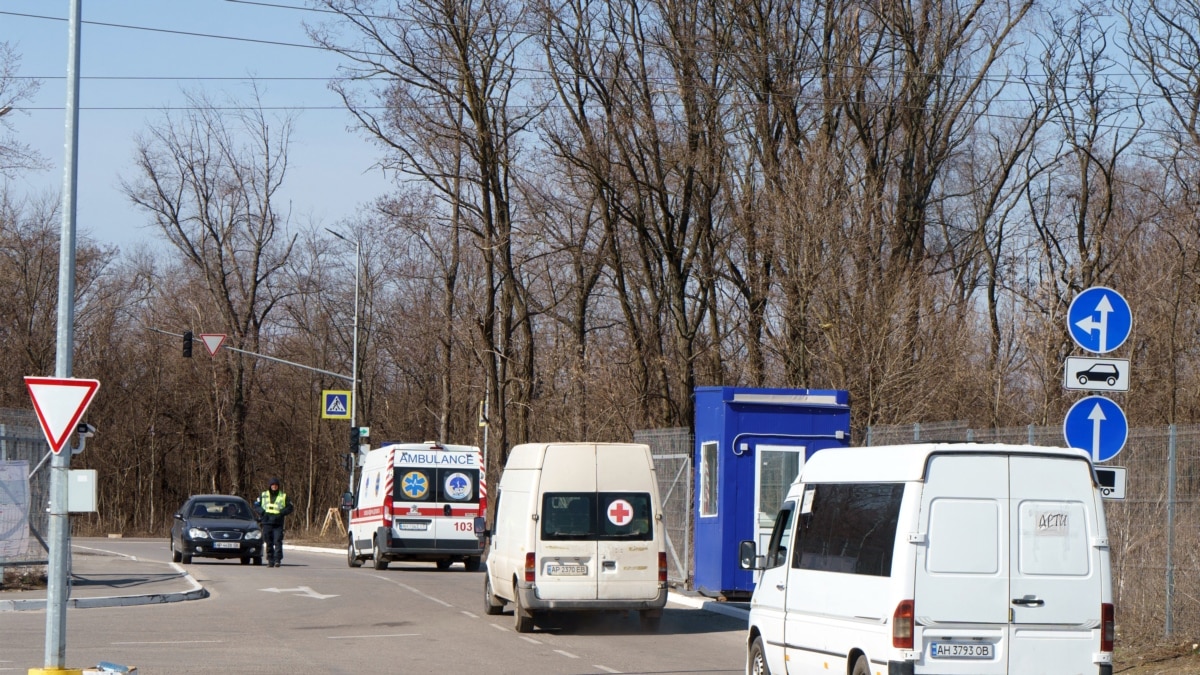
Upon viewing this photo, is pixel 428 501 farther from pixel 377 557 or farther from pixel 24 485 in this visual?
pixel 24 485

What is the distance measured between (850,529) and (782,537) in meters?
1.57

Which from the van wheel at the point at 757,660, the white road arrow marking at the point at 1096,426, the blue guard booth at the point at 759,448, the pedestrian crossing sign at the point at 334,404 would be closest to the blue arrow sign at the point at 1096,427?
the white road arrow marking at the point at 1096,426

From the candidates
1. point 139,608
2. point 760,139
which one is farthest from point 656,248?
point 139,608

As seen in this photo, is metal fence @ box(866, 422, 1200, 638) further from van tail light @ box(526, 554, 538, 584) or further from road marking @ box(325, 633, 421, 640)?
road marking @ box(325, 633, 421, 640)

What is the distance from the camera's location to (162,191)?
59.1 metres

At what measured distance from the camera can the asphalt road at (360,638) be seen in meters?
15.0

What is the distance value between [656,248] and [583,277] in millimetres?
4153

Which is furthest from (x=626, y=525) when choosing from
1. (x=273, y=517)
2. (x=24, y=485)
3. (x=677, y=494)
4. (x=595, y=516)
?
(x=273, y=517)

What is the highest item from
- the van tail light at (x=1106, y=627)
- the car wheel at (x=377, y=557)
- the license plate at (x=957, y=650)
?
the van tail light at (x=1106, y=627)

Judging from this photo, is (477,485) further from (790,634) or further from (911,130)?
(790,634)

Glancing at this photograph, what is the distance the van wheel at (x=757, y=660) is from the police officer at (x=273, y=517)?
68.5ft

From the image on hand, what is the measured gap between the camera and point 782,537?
12.7 meters

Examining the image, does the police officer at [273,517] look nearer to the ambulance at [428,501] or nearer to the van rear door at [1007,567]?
the ambulance at [428,501]

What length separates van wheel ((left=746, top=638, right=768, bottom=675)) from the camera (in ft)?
41.4
